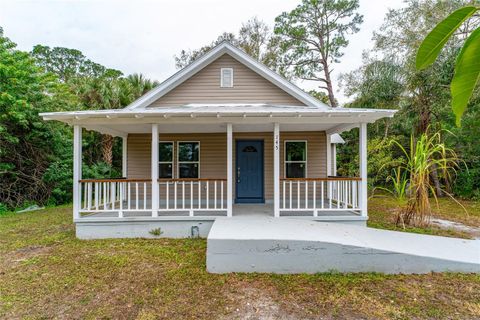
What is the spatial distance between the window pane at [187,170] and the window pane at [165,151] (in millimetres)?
491

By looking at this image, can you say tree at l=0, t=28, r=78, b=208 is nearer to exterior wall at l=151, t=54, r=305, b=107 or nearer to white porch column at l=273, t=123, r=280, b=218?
exterior wall at l=151, t=54, r=305, b=107

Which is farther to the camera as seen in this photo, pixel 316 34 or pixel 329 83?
pixel 329 83

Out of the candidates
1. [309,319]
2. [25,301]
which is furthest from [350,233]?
[25,301]

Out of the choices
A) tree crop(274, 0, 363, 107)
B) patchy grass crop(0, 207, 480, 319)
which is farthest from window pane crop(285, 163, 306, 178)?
tree crop(274, 0, 363, 107)

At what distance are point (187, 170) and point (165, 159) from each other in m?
0.85

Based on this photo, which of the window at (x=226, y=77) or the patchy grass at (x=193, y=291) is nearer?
the patchy grass at (x=193, y=291)

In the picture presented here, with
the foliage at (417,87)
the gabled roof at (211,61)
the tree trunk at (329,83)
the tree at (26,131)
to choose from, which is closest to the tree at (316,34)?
the tree trunk at (329,83)

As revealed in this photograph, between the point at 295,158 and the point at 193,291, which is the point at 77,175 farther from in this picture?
the point at 295,158

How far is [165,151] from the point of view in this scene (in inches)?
345

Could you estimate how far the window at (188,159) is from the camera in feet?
28.6

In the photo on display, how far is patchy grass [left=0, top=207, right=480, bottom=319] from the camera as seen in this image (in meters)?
3.23

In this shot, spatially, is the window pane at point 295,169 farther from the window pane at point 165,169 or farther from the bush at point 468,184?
the bush at point 468,184

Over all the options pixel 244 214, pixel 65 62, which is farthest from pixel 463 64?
pixel 65 62

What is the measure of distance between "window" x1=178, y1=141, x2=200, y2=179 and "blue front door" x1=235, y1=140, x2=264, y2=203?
1.42m
